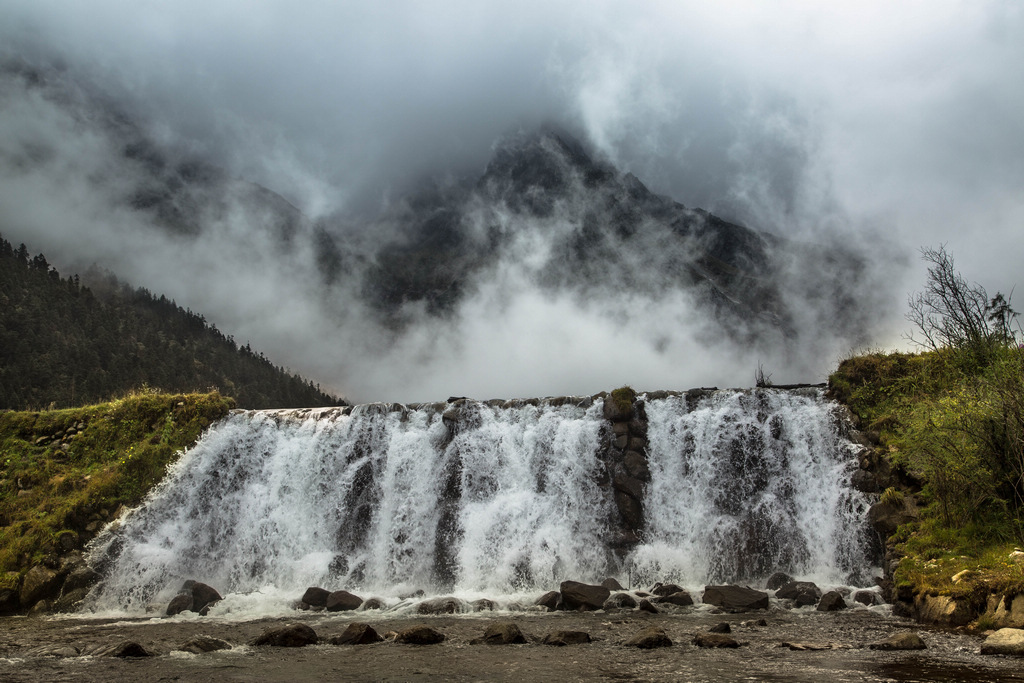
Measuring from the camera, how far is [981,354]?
2319 cm

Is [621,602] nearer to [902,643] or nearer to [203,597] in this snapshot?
[902,643]

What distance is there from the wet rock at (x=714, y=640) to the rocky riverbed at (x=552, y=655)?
0.24 meters

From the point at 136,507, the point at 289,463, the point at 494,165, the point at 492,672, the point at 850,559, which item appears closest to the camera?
the point at 492,672

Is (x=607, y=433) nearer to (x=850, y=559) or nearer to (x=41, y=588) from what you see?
(x=850, y=559)

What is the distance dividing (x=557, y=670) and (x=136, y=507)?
23602 mm

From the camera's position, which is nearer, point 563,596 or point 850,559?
point 563,596

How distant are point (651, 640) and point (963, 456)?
37.8ft

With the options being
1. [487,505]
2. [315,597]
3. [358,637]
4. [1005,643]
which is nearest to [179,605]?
[315,597]

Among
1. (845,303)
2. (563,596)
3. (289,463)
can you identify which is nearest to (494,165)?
(845,303)

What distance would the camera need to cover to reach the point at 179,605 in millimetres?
21359

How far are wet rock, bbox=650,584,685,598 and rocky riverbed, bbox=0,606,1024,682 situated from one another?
7.05 feet

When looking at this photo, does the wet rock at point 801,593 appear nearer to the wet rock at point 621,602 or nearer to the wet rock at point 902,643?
the wet rock at point 621,602

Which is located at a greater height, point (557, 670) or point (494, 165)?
point (494, 165)

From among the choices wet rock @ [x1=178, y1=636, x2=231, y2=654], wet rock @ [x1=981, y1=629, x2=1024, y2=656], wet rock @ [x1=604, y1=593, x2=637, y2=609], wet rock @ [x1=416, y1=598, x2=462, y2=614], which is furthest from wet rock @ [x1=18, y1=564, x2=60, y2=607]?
wet rock @ [x1=981, y1=629, x2=1024, y2=656]
